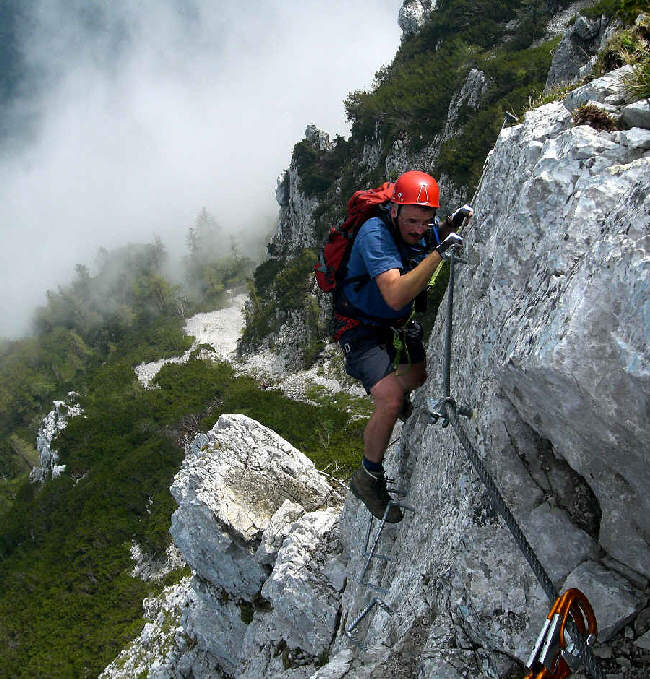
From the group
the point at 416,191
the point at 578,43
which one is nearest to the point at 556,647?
the point at 416,191

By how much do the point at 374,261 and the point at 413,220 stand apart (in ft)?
2.39

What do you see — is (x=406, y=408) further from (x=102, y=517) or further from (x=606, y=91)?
(x=102, y=517)

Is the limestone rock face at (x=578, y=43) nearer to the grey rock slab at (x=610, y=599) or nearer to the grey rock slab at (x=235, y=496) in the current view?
the grey rock slab at (x=235, y=496)

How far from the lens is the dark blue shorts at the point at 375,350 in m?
5.96

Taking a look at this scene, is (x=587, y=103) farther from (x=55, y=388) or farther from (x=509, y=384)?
(x=55, y=388)

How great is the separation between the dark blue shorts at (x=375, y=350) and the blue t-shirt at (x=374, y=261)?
36 centimetres

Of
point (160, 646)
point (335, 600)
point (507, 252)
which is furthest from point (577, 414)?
point (160, 646)

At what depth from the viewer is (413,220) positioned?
516 centimetres

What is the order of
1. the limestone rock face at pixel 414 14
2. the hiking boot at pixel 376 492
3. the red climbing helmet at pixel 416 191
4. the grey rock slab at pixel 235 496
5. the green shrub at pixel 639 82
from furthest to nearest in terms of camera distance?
the limestone rock face at pixel 414 14 → the grey rock slab at pixel 235 496 → the hiking boot at pixel 376 492 → the red climbing helmet at pixel 416 191 → the green shrub at pixel 639 82

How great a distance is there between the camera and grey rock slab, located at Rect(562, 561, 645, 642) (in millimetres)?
2924

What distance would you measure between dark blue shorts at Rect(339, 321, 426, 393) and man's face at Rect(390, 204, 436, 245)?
124cm

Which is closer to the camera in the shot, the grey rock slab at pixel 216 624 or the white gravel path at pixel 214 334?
the grey rock slab at pixel 216 624

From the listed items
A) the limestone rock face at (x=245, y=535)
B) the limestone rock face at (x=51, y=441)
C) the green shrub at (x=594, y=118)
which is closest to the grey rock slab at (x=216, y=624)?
the limestone rock face at (x=245, y=535)

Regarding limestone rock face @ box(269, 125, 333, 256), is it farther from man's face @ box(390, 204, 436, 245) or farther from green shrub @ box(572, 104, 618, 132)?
green shrub @ box(572, 104, 618, 132)
